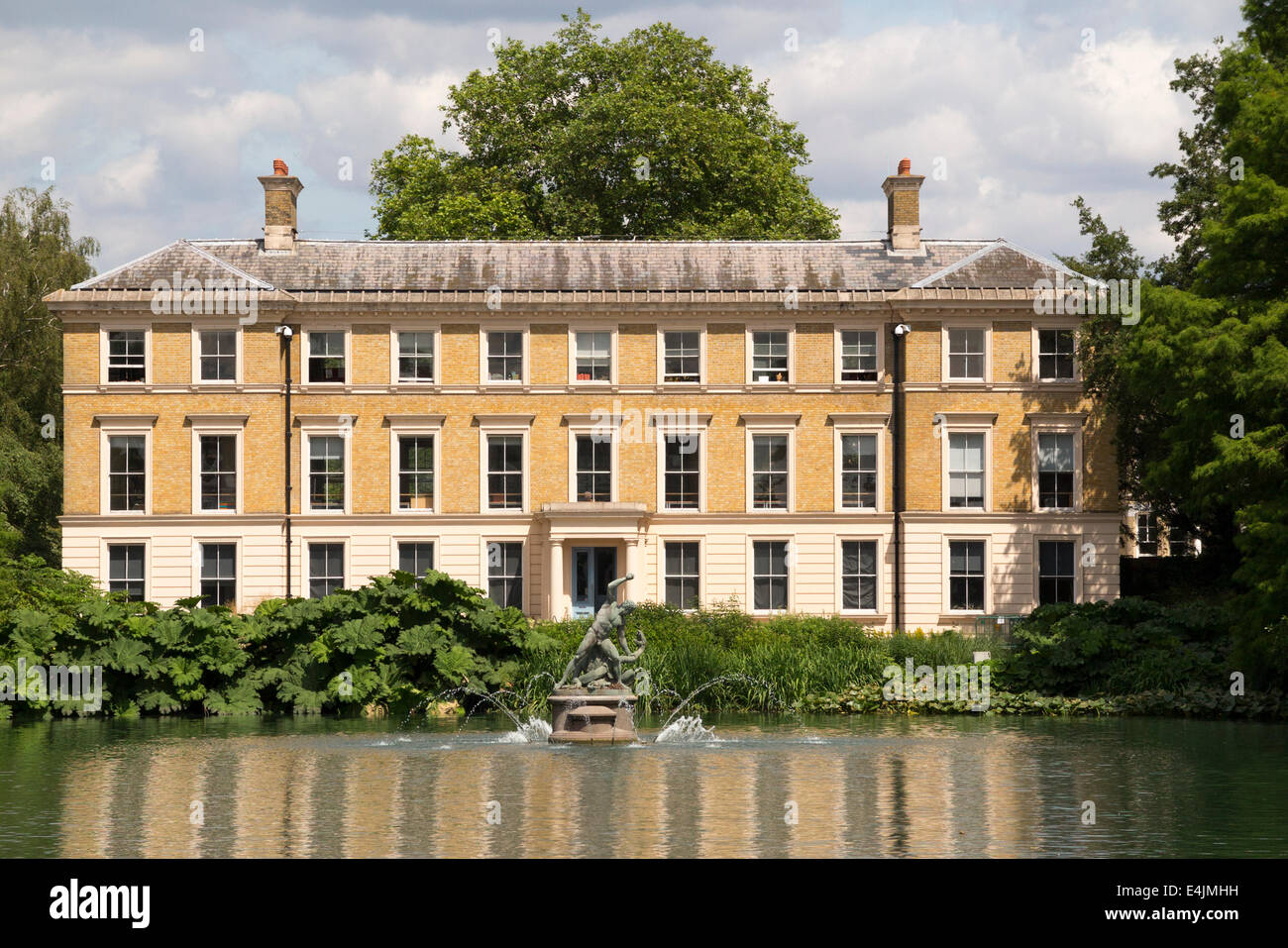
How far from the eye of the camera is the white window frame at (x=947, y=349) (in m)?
43.4

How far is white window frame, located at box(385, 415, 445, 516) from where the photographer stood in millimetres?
43594

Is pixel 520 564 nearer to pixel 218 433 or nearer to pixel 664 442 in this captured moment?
pixel 664 442

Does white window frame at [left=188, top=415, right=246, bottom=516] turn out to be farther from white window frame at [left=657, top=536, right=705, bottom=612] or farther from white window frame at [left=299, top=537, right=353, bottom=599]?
white window frame at [left=657, top=536, right=705, bottom=612]

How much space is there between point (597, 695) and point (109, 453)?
2260cm

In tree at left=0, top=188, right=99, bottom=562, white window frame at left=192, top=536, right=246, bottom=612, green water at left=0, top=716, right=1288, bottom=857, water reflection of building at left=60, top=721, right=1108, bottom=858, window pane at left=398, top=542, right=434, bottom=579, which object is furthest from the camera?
tree at left=0, top=188, right=99, bottom=562

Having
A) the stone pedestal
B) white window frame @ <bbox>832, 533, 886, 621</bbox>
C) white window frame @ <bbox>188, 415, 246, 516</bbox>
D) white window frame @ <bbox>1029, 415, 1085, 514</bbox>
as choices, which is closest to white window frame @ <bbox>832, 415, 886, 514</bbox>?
white window frame @ <bbox>832, 533, 886, 621</bbox>

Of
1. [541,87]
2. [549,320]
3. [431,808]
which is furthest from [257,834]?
[541,87]

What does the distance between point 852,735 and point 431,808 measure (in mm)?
11182

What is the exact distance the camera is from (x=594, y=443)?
4391 cm

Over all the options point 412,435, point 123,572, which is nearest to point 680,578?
point 412,435

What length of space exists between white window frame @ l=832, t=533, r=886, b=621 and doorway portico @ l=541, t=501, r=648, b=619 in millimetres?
5373

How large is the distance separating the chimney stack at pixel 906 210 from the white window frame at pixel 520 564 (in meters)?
13.9

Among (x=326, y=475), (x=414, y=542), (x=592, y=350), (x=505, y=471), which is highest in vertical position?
(x=592, y=350)

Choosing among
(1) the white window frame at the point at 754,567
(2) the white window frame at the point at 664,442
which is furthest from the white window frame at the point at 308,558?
(1) the white window frame at the point at 754,567
